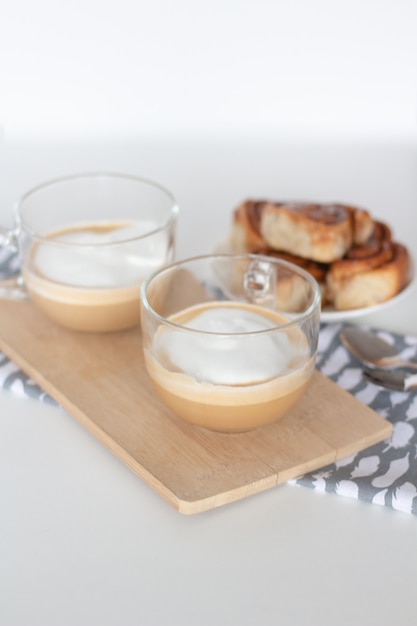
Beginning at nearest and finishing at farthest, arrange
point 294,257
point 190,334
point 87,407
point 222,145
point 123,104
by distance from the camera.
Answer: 1. point 190,334
2. point 87,407
3. point 294,257
4. point 222,145
5. point 123,104

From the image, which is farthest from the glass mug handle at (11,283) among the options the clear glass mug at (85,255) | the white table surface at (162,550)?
the white table surface at (162,550)

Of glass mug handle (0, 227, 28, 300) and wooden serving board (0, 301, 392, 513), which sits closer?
wooden serving board (0, 301, 392, 513)

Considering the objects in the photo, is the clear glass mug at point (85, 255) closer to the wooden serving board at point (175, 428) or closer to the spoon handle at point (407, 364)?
the wooden serving board at point (175, 428)

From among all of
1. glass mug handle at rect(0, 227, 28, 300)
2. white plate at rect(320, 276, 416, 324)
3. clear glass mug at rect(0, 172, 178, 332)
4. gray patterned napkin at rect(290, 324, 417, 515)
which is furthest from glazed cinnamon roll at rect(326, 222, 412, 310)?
glass mug handle at rect(0, 227, 28, 300)

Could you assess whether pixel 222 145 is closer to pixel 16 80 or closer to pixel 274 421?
pixel 16 80

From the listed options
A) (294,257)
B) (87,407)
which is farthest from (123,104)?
(87,407)

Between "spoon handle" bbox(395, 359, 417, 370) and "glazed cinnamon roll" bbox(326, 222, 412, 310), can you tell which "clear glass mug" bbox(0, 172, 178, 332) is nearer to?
"glazed cinnamon roll" bbox(326, 222, 412, 310)
